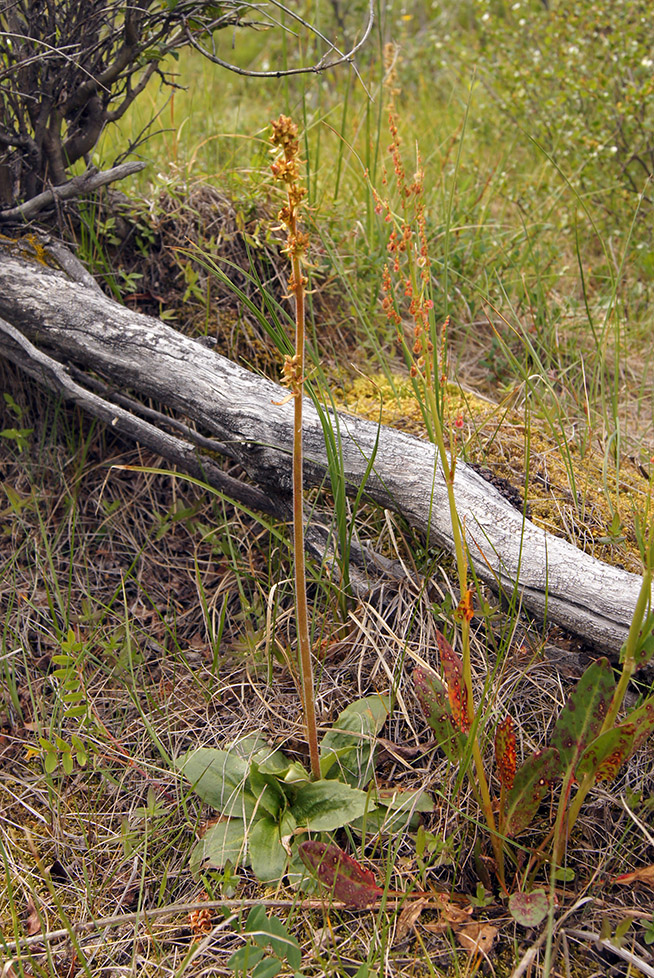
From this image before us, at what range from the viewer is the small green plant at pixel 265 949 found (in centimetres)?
133

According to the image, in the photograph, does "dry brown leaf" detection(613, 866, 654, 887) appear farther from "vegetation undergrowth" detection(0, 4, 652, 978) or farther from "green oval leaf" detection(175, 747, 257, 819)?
"green oval leaf" detection(175, 747, 257, 819)

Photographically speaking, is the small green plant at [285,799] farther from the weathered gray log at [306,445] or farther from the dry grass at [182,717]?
the weathered gray log at [306,445]

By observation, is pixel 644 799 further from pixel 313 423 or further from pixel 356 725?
pixel 313 423

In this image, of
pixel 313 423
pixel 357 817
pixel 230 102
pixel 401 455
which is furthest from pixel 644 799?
pixel 230 102

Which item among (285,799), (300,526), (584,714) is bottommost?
(285,799)

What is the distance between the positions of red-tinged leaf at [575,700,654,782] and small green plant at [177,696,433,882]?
1.26ft

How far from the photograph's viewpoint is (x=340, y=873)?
1.41 meters

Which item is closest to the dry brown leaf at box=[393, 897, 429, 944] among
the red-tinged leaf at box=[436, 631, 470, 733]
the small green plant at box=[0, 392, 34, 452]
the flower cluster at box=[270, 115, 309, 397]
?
the red-tinged leaf at box=[436, 631, 470, 733]

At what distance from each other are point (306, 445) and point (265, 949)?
3.86 feet

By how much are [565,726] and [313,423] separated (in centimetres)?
100

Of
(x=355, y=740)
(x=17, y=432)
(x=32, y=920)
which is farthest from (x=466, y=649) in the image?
(x=17, y=432)

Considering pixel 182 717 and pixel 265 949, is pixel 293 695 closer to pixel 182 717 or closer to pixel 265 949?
pixel 182 717

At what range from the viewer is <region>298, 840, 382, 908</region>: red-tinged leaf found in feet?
4.60

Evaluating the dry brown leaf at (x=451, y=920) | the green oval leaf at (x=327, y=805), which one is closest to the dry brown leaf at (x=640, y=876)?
the dry brown leaf at (x=451, y=920)
